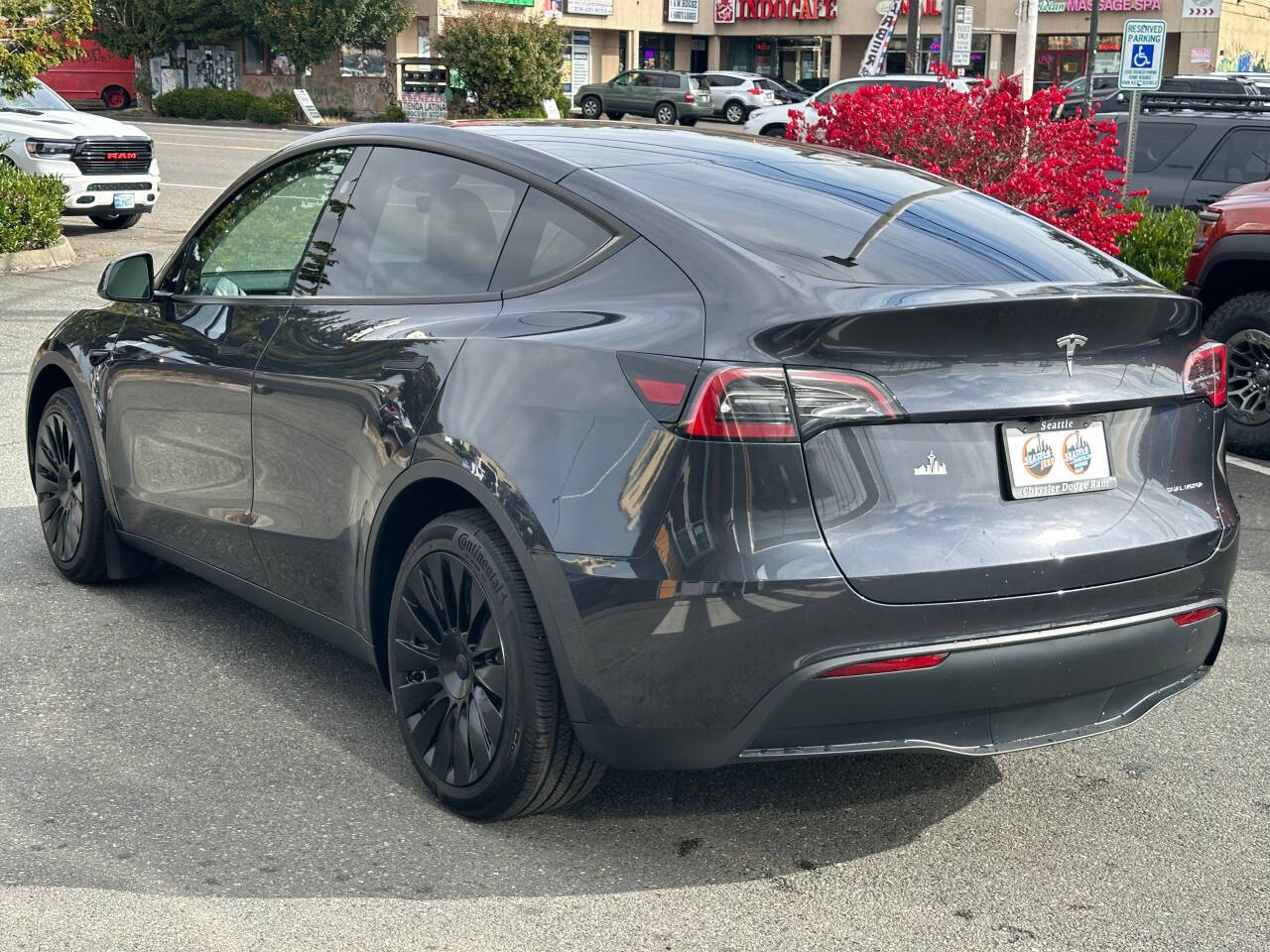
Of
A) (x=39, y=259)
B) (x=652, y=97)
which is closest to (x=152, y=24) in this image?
(x=652, y=97)

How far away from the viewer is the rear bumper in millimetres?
3295

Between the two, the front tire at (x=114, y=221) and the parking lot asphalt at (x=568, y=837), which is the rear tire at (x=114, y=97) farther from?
the parking lot asphalt at (x=568, y=837)

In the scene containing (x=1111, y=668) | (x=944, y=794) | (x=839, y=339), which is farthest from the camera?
(x=944, y=794)

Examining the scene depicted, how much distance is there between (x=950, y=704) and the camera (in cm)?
336

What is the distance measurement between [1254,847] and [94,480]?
3.74 metres

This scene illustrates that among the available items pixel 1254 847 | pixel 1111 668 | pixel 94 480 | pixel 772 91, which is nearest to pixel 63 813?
pixel 94 480

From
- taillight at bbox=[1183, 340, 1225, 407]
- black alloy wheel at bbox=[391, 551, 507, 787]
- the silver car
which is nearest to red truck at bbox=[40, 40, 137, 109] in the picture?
the silver car

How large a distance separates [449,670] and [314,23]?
48288mm

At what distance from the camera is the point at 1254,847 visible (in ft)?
12.5

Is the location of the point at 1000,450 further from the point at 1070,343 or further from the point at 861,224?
the point at 861,224

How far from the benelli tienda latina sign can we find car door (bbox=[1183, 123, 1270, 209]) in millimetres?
53985

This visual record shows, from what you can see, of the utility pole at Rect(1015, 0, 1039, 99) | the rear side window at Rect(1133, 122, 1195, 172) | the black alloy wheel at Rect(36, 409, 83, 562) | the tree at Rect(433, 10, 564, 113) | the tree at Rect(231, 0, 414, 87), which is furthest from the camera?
the tree at Rect(231, 0, 414, 87)

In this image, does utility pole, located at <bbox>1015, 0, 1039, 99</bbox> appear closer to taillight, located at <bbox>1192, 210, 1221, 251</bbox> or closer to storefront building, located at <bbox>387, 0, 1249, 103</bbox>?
taillight, located at <bbox>1192, 210, 1221, 251</bbox>

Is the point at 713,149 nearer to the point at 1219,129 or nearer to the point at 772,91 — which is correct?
the point at 1219,129
